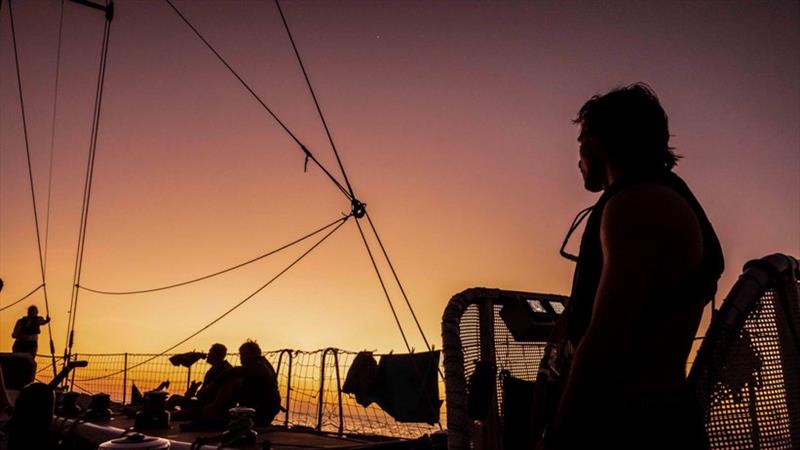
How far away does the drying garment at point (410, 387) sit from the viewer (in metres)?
6.54

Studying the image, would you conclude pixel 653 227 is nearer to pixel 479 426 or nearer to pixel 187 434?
pixel 479 426

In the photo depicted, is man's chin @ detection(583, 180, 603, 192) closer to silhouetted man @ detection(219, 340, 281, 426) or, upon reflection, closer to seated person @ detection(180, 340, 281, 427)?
seated person @ detection(180, 340, 281, 427)

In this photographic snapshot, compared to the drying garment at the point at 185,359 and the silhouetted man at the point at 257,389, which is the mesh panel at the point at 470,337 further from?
the drying garment at the point at 185,359

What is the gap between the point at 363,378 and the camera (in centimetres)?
737

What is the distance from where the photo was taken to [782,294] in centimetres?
182

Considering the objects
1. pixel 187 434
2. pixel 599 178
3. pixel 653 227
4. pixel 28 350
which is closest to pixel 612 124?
pixel 599 178

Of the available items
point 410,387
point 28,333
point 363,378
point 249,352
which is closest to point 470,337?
point 410,387

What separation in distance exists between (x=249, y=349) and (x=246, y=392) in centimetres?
69

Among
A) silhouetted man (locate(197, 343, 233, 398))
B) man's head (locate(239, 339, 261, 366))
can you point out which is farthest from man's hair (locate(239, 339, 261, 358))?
silhouetted man (locate(197, 343, 233, 398))

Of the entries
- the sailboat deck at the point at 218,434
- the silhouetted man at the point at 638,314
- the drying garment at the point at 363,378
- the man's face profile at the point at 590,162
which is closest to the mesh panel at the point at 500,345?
the silhouetted man at the point at 638,314

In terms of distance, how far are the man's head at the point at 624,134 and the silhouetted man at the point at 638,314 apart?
0.04 m

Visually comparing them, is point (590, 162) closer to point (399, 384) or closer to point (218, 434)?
point (218, 434)

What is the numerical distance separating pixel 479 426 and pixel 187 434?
15.7ft

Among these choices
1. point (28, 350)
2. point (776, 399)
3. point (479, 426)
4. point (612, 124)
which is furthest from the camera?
point (28, 350)
